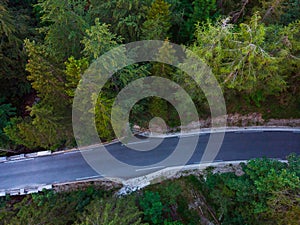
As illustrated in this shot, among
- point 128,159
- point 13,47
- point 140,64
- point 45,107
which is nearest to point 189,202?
point 128,159

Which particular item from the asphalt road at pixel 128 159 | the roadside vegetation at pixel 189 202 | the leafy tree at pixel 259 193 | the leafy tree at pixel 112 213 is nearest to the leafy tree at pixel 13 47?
the asphalt road at pixel 128 159

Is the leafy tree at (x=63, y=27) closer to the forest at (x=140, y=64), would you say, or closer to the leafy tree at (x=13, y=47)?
the forest at (x=140, y=64)

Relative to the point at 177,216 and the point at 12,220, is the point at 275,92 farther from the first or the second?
the point at 12,220

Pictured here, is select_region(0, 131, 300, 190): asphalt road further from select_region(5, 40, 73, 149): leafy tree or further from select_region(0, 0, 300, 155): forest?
select_region(5, 40, 73, 149): leafy tree

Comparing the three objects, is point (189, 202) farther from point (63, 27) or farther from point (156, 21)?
point (63, 27)

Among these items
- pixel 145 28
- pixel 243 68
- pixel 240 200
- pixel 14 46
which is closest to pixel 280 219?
pixel 240 200

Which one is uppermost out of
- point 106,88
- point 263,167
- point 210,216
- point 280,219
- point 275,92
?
point 106,88

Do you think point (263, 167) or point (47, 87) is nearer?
point (263, 167)
